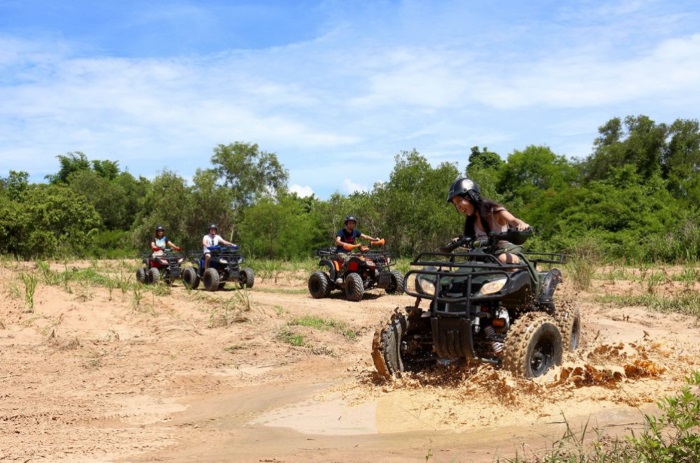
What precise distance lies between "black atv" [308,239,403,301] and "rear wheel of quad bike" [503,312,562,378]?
28.0 ft

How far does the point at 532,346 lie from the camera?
17.7 feet

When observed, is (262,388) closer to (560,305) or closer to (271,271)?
(560,305)

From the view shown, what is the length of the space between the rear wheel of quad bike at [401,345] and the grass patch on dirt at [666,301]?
586 cm

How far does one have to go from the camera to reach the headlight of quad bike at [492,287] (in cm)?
553

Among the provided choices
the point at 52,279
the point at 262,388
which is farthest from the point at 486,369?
the point at 52,279

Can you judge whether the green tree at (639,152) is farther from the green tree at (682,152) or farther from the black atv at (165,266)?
the black atv at (165,266)

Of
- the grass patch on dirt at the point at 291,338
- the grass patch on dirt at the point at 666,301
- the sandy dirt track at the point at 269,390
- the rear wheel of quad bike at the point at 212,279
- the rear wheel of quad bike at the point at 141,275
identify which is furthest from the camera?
the rear wheel of quad bike at the point at 141,275

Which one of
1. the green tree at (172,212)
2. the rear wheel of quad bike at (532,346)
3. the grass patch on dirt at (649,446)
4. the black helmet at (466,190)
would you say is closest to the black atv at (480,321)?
the rear wheel of quad bike at (532,346)

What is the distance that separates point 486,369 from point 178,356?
4.46 metres

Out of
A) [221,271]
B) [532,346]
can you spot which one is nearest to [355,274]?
[221,271]

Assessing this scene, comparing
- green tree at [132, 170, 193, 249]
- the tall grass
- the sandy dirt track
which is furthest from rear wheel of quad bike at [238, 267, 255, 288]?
green tree at [132, 170, 193, 249]

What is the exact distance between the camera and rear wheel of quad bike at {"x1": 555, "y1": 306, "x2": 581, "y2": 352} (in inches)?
249

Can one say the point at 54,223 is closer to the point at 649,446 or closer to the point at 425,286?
the point at 425,286

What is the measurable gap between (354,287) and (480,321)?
8343mm
